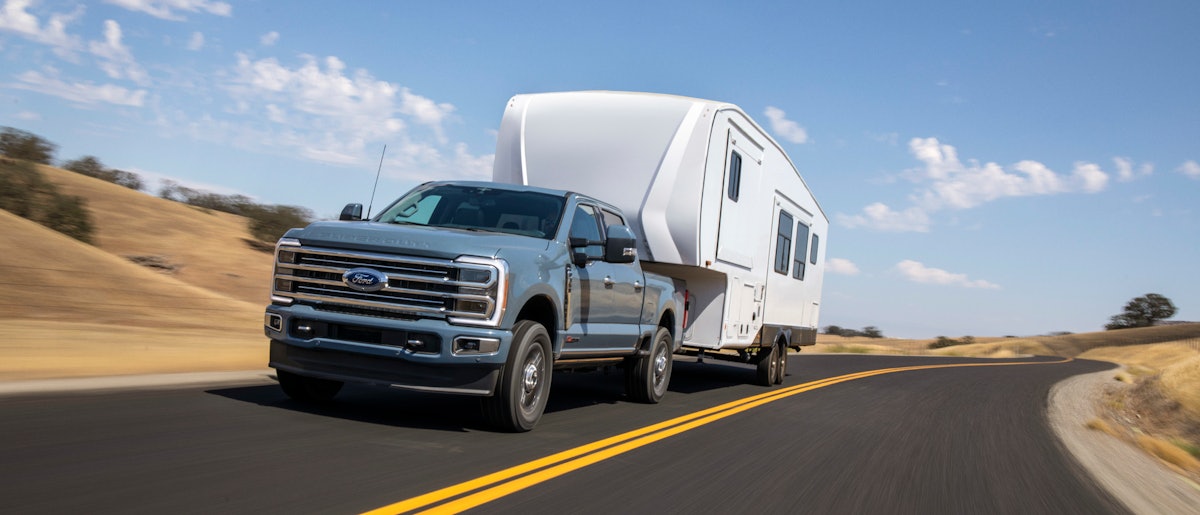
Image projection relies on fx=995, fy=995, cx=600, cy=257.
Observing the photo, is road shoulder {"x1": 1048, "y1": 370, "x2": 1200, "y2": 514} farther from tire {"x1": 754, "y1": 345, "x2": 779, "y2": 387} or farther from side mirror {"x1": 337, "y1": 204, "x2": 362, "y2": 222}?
side mirror {"x1": 337, "y1": 204, "x2": 362, "y2": 222}

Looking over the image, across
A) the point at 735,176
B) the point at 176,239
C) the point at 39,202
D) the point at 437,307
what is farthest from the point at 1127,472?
the point at 176,239

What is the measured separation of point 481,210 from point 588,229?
1.11 metres

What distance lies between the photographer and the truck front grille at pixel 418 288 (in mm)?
7543

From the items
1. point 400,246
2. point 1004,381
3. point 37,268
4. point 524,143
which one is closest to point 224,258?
point 37,268

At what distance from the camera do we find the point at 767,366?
53.9 feet

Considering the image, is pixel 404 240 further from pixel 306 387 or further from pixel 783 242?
pixel 783 242

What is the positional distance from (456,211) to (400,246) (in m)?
1.83

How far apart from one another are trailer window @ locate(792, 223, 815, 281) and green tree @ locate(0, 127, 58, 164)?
2847cm

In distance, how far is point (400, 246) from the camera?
301 inches

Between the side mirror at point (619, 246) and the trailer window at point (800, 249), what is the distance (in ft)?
27.9

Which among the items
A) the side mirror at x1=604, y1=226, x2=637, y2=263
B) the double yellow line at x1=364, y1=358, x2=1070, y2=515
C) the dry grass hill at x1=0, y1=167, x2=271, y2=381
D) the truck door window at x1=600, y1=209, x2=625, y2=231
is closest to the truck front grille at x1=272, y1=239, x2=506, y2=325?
the double yellow line at x1=364, y1=358, x2=1070, y2=515

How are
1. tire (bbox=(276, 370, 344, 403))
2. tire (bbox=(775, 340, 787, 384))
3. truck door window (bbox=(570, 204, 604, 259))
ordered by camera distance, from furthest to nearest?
tire (bbox=(775, 340, 787, 384)), truck door window (bbox=(570, 204, 604, 259)), tire (bbox=(276, 370, 344, 403))

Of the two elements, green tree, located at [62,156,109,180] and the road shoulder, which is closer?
the road shoulder

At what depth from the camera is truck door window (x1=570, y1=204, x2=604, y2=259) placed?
30.8ft
